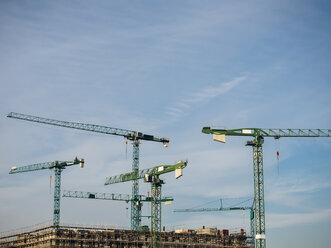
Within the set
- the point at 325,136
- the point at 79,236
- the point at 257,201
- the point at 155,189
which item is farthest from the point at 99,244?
the point at 325,136

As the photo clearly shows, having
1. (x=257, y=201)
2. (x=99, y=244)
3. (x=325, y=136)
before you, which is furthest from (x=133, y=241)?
(x=325, y=136)

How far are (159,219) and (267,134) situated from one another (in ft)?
148

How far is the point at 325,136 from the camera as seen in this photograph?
564 feet

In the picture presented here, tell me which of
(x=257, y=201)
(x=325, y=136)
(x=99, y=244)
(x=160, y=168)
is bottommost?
(x=99, y=244)

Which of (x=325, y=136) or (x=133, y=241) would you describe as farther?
(x=133, y=241)

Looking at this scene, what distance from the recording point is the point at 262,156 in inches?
5817

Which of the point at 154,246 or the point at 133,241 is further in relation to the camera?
the point at 133,241

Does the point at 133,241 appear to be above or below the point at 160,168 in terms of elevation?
below

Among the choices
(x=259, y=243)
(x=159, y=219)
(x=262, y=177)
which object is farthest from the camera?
(x=159, y=219)

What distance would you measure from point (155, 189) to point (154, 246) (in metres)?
21.0

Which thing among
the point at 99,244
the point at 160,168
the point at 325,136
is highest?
the point at 325,136

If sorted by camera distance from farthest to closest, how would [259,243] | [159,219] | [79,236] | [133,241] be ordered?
[133,241] < [79,236] < [159,219] < [259,243]

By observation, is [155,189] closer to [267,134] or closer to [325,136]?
[267,134]

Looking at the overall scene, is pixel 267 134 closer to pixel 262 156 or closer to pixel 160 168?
pixel 262 156
